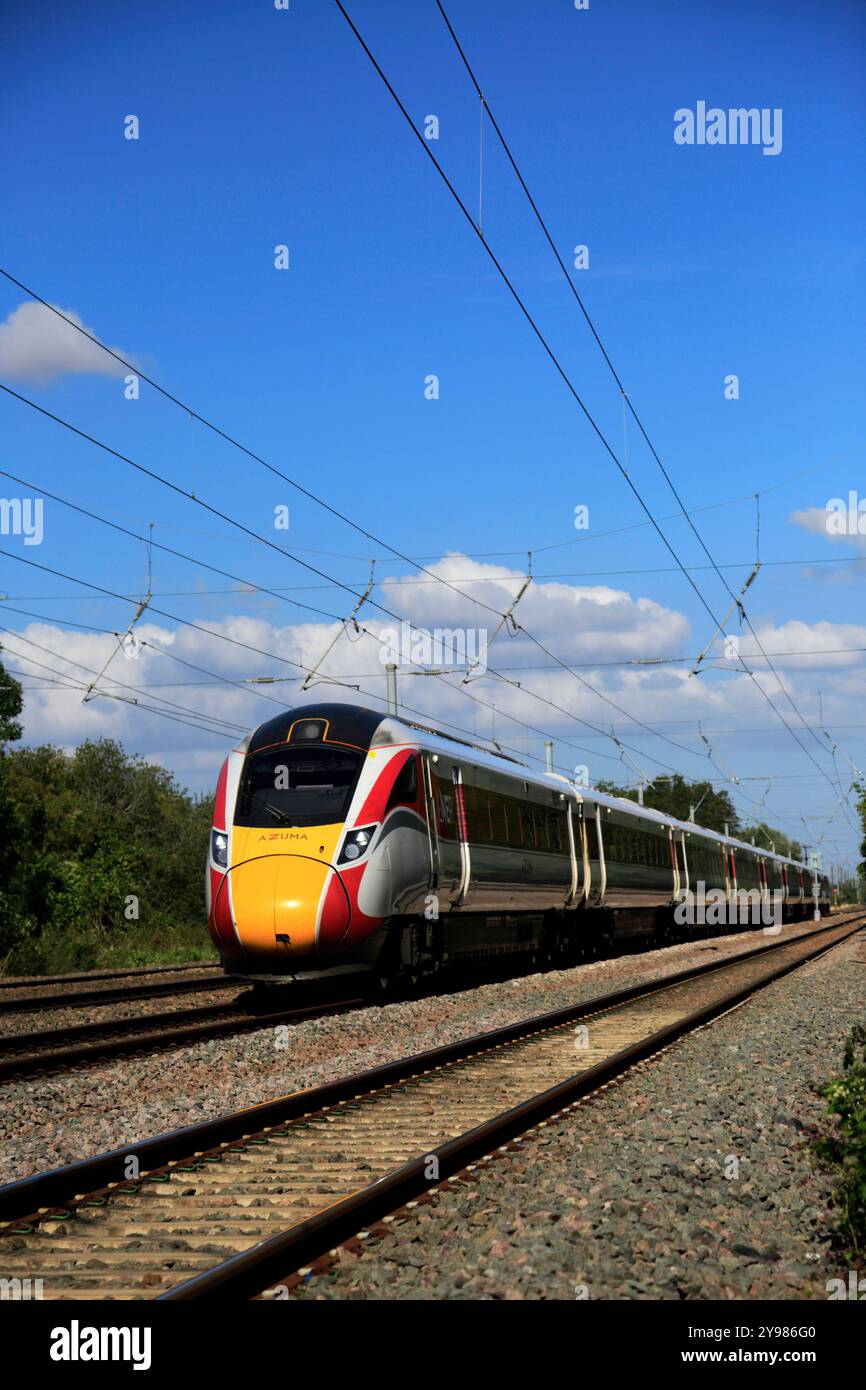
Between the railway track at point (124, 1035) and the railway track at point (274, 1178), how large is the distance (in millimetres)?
3086

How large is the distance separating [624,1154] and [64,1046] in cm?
749

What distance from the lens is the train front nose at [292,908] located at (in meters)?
15.8

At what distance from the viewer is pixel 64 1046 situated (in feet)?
45.4

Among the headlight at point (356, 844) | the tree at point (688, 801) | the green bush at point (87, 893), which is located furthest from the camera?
the tree at point (688, 801)

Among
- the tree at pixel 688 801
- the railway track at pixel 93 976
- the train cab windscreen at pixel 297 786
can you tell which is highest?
the tree at pixel 688 801

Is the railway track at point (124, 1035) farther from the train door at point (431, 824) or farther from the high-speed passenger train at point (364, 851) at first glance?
the train door at point (431, 824)

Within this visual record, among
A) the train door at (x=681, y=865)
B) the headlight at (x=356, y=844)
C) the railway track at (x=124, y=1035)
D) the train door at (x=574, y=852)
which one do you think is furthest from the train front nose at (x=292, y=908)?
the train door at (x=681, y=865)

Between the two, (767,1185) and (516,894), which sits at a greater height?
(516,894)

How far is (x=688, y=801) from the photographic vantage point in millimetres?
142875

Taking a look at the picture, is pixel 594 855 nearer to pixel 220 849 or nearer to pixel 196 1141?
pixel 220 849

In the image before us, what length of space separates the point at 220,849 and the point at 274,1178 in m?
9.31

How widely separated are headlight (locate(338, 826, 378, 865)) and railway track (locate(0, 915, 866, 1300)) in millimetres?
3788
